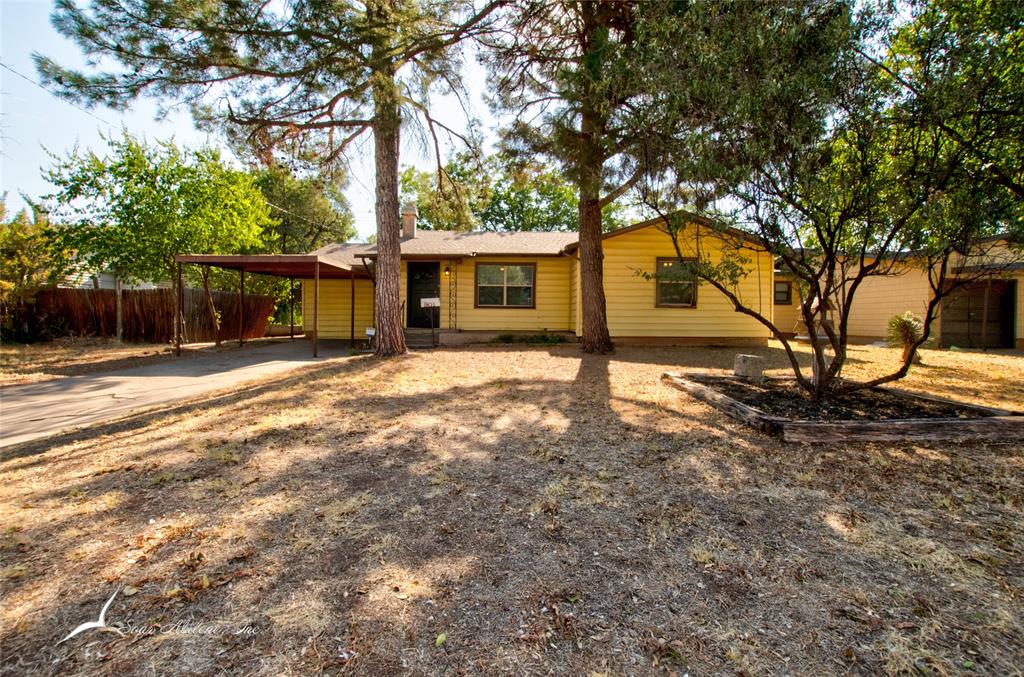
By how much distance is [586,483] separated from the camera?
303cm

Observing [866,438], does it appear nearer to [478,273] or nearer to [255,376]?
[255,376]

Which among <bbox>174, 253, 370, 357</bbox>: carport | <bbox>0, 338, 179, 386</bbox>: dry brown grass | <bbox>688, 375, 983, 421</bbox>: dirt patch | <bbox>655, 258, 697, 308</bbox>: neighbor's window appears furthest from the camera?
<bbox>655, 258, 697, 308</bbox>: neighbor's window

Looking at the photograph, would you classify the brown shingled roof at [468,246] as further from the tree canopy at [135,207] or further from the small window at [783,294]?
the small window at [783,294]

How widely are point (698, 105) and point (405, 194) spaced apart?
2805 centimetres

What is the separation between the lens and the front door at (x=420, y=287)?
45.2 feet

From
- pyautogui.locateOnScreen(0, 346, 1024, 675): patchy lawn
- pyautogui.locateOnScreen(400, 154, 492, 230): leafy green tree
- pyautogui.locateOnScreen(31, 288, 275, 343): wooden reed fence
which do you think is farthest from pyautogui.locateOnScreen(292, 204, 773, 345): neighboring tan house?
pyautogui.locateOnScreen(0, 346, 1024, 675): patchy lawn

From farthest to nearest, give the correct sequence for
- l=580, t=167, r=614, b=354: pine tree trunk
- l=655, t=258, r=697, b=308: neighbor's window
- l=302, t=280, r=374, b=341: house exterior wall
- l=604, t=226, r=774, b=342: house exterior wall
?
l=302, t=280, r=374, b=341: house exterior wall < l=604, t=226, r=774, b=342: house exterior wall < l=655, t=258, r=697, b=308: neighbor's window < l=580, t=167, r=614, b=354: pine tree trunk

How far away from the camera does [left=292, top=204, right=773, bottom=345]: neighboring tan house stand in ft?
38.5

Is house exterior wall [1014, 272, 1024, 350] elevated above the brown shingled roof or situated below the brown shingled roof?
below

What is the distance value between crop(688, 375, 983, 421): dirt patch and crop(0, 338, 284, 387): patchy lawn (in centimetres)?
1031

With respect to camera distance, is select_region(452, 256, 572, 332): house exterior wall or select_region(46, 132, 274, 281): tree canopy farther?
select_region(452, 256, 572, 332): house exterior wall

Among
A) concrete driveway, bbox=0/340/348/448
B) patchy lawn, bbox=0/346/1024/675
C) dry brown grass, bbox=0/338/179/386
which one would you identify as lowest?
patchy lawn, bbox=0/346/1024/675

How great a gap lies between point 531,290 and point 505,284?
80cm

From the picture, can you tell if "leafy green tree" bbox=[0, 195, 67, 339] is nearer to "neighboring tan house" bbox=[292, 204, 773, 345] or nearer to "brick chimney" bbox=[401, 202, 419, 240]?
"neighboring tan house" bbox=[292, 204, 773, 345]
